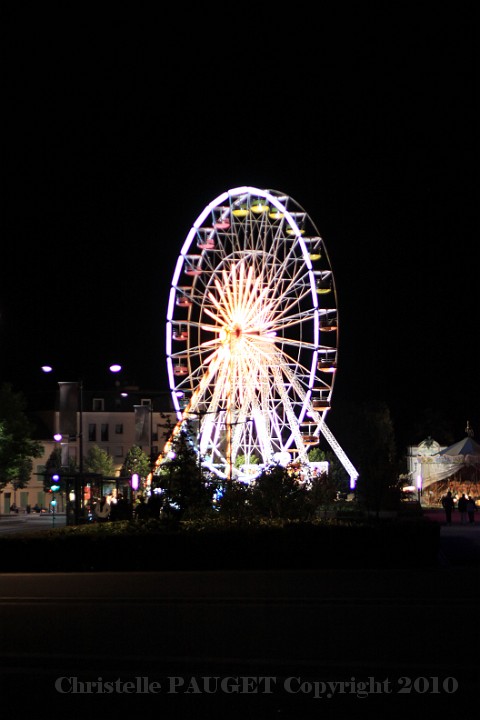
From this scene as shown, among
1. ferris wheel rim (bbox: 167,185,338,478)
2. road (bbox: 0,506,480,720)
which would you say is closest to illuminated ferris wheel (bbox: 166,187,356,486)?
ferris wheel rim (bbox: 167,185,338,478)

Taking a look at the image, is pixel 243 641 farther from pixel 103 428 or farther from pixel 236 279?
pixel 103 428

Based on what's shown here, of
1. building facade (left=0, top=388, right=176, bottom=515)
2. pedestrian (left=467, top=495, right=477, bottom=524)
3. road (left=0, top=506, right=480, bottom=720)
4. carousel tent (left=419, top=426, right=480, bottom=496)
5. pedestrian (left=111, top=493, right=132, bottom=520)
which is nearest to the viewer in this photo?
road (left=0, top=506, right=480, bottom=720)

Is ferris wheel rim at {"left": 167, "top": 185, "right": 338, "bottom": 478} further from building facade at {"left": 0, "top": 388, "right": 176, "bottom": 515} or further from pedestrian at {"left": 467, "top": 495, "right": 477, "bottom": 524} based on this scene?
building facade at {"left": 0, "top": 388, "right": 176, "bottom": 515}

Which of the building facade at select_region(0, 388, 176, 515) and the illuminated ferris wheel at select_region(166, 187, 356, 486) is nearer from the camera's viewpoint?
the illuminated ferris wheel at select_region(166, 187, 356, 486)

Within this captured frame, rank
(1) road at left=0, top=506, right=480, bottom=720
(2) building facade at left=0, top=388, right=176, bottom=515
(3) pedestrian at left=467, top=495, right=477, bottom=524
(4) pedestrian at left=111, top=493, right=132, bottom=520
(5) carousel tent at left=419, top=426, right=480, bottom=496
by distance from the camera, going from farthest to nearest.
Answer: (2) building facade at left=0, top=388, right=176, bottom=515 → (5) carousel tent at left=419, top=426, right=480, bottom=496 → (3) pedestrian at left=467, top=495, right=477, bottom=524 → (4) pedestrian at left=111, top=493, right=132, bottom=520 → (1) road at left=0, top=506, right=480, bottom=720

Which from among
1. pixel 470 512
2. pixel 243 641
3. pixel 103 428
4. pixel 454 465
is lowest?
pixel 243 641

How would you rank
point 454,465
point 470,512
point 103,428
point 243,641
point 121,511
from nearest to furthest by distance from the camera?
point 243,641
point 121,511
point 470,512
point 454,465
point 103,428

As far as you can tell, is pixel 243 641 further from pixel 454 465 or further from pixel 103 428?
pixel 103 428

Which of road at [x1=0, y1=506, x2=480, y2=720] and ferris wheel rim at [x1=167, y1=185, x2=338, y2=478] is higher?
ferris wheel rim at [x1=167, y1=185, x2=338, y2=478]

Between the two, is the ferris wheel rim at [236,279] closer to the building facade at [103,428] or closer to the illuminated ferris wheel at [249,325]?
the illuminated ferris wheel at [249,325]

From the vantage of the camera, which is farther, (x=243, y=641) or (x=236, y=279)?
(x=236, y=279)

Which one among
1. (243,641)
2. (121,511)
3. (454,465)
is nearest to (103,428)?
(454,465)

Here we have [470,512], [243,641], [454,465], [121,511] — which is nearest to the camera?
[243,641]

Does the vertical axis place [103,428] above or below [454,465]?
above
